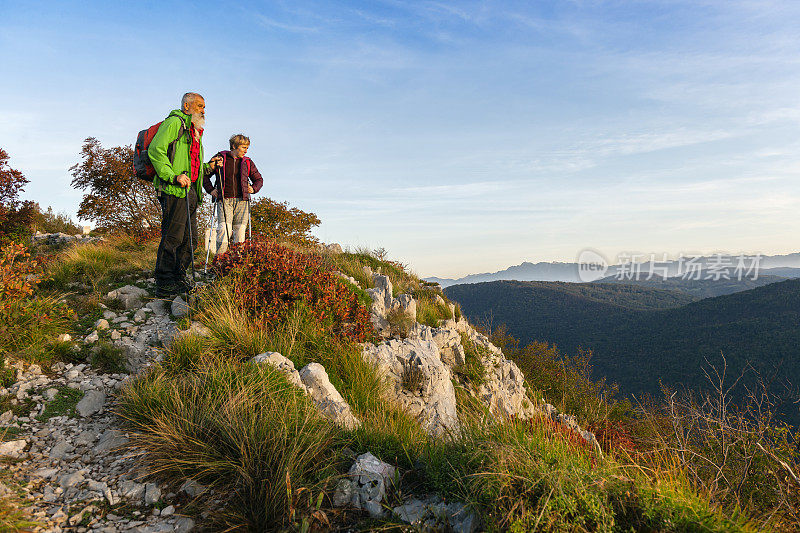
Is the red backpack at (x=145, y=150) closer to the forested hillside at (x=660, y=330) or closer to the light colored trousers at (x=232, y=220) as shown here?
the light colored trousers at (x=232, y=220)

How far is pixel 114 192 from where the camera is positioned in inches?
648

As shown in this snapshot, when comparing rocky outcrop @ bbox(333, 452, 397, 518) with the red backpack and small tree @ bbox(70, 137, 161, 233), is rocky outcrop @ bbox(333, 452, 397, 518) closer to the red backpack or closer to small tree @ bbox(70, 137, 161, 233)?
the red backpack

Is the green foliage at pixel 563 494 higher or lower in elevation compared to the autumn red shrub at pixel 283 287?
lower

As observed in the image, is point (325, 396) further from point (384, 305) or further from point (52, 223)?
point (52, 223)

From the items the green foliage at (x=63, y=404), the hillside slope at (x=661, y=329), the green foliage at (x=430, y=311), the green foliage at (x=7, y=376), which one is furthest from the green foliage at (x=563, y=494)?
the hillside slope at (x=661, y=329)

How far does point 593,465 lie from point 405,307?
22.6ft

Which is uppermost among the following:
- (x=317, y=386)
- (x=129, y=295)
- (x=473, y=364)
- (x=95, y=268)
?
(x=95, y=268)

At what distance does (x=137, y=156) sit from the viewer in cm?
618

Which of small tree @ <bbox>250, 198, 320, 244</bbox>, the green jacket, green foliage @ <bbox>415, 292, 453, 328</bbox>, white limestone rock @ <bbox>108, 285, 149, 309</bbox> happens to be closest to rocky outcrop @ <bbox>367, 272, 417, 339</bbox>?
green foliage @ <bbox>415, 292, 453, 328</bbox>

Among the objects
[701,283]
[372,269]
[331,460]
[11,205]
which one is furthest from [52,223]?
[701,283]

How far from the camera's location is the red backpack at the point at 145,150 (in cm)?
611

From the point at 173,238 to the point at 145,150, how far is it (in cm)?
132

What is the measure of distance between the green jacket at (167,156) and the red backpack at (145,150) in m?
0.05

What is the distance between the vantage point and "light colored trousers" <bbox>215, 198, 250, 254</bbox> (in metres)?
7.92
